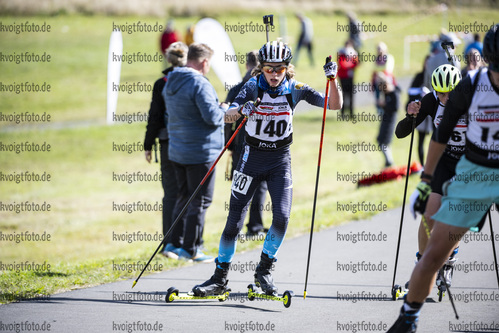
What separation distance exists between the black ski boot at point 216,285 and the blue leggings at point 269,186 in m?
0.22

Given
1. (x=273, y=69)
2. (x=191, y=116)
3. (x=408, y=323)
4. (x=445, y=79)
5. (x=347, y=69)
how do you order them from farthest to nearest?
(x=347, y=69) → (x=191, y=116) → (x=273, y=69) → (x=445, y=79) → (x=408, y=323)

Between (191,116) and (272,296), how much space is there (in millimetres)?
2715

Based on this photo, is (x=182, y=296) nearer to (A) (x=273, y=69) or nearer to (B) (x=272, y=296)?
(B) (x=272, y=296)

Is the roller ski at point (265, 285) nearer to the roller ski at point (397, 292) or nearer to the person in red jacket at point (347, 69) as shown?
the roller ski at point (397, 292)

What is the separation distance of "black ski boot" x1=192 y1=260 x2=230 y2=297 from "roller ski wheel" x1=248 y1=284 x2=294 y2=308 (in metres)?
0.27

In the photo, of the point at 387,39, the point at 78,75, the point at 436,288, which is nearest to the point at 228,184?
the point at 436,288

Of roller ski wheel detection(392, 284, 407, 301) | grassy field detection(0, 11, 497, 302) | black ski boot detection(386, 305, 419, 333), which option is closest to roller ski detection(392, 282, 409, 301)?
roller ski wheel detection(392, 284, 407, 301)

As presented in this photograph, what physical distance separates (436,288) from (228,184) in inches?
412

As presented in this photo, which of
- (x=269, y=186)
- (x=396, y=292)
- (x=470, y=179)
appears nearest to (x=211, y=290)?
(x=269, y=186)

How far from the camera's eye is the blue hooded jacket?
811 centimetres

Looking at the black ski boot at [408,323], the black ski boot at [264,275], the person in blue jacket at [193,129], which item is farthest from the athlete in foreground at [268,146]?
the black ski boot at [408,323]

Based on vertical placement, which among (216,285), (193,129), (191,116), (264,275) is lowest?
(216,285)

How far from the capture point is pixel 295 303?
22.1 feet

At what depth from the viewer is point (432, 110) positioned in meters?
6.59
